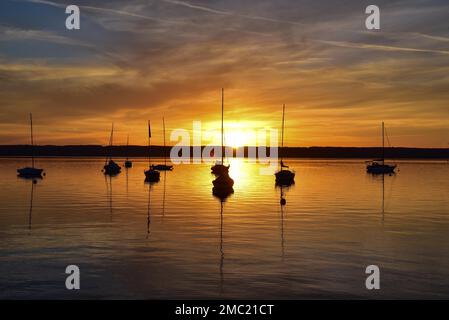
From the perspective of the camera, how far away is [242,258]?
26469mm

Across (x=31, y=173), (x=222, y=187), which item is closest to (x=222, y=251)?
(x=222, y=187)

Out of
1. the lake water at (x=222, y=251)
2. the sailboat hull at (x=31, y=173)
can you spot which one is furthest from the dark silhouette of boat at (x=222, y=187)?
the sailboat hull at (x=31, y=173)

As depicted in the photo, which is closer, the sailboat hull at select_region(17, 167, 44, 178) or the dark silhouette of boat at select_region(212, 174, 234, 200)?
the dark silhouette of boat at select_region(212, 174, 234, 200)

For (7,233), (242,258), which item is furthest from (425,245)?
(7,233)

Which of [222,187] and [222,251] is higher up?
[222,187]

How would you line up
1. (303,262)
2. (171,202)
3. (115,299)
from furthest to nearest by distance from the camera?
(171,202) < (303,262) < (115,299)

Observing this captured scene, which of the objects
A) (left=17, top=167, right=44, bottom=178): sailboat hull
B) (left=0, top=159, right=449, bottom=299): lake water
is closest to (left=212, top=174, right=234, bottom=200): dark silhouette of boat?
(left=0, top=159, right=449, bottom=299): lake water

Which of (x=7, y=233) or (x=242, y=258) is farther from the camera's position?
(x=7, y=233)

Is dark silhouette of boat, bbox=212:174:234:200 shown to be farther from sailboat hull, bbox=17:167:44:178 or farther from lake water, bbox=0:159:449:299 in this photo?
sailboat hull, bbox=17:167:44:178

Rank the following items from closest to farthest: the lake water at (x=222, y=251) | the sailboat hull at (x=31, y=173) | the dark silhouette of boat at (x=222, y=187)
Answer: the lake water at (x=222, y=251) < the dark silhouette of boat at (x=222, y=187) < the sailboat hull at (x=31, y=173)

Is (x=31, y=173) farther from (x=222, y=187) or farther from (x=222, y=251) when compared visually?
(x=222, y=251)

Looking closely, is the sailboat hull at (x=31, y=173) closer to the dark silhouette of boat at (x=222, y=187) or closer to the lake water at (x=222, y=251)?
the dark silhouette of boat at (x=222, y=187)
